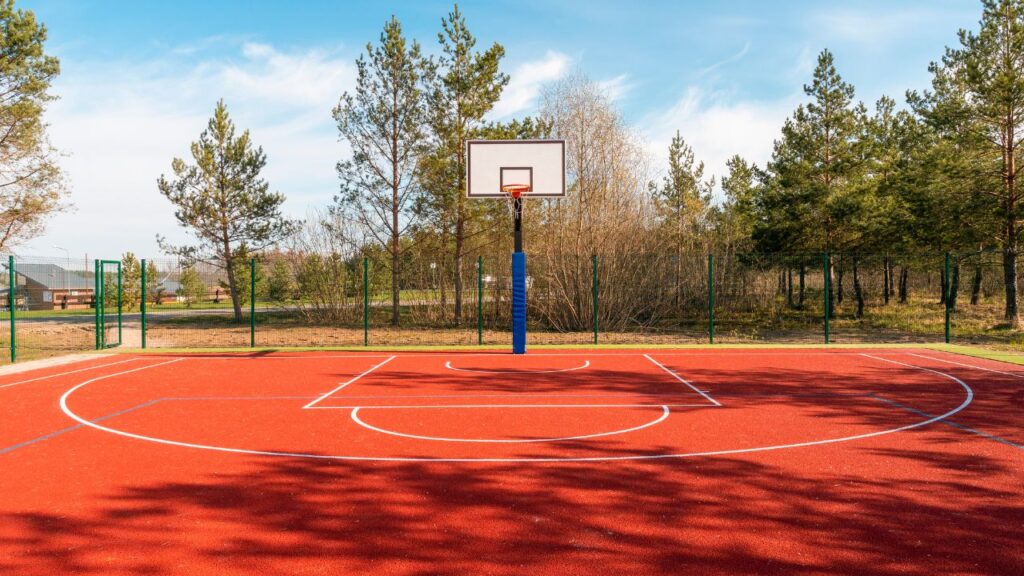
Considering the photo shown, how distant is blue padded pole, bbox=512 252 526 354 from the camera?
13.6 metres

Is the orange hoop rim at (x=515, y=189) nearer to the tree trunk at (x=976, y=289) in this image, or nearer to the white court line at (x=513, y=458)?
the white court line at (x=513, y=458)

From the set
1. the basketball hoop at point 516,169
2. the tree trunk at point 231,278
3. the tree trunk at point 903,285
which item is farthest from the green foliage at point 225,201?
the tree trunk at point 903,285

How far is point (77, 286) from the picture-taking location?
2455cm

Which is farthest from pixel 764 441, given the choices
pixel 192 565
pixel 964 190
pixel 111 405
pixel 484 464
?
pixel 964 190

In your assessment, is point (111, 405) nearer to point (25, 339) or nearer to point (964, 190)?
point (25, 339)

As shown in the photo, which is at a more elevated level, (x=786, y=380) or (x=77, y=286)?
(x=77, y=286)

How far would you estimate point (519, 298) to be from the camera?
13750mm

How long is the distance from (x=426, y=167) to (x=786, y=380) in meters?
15.7

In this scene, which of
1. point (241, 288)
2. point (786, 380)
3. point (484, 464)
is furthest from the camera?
point (241, 288)

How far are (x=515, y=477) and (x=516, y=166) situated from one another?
10.4 meters

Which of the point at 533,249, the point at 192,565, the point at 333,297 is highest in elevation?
the point at 533,249

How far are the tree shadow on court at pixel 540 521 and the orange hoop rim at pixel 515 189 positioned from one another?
947 cm

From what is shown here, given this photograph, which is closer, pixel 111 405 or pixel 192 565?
pixel 192 565

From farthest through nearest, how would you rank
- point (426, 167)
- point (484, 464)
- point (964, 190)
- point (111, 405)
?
point (426, 167), point (964, 190), point (111, 405), point (484, 464)
